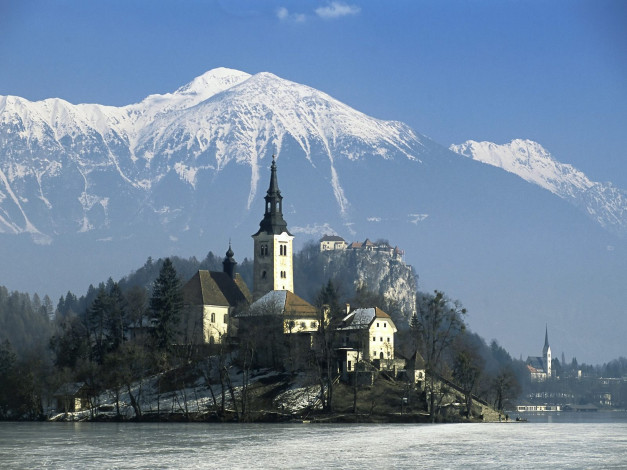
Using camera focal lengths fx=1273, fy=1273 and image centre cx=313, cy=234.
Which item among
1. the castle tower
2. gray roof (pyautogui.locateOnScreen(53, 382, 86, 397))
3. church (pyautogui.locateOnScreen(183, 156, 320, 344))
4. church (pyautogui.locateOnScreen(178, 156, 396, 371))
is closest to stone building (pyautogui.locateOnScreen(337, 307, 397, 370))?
church (pyautogui.locateOnScreen(178, 156, 396, 371))

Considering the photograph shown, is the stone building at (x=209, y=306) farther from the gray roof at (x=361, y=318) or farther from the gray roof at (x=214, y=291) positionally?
the gray roof at (x=361, y=318)

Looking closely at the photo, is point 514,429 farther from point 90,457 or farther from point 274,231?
point 274,231

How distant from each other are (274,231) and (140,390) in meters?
42.0

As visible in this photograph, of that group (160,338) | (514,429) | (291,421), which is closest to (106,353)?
(160,338)

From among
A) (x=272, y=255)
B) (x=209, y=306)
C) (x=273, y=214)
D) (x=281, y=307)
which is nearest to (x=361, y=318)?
(x=281, y=307)

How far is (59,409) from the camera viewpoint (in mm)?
132000

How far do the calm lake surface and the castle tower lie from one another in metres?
52.1

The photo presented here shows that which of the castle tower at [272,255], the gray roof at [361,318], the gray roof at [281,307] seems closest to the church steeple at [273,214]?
the castle tower at [272,255]

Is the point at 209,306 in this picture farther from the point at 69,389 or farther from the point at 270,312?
the point at 69,389

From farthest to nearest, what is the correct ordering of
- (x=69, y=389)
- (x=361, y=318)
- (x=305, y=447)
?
(x=361, y=318), (x=69, y=389), (x=305, y=447)

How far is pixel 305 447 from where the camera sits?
82.6 meters

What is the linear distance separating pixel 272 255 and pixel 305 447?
82334mm

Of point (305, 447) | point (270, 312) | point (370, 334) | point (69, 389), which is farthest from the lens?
point (270, 312)

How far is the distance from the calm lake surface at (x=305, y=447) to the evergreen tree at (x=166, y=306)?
103 ft
